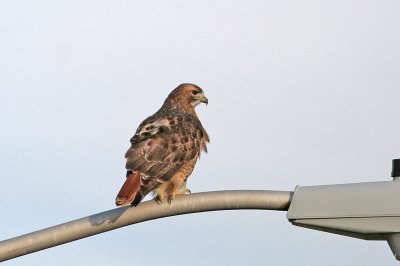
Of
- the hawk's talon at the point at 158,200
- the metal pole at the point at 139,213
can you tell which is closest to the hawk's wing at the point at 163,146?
the hawk's talon at the point at 158,200

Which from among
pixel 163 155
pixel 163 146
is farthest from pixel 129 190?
pixel 163 146

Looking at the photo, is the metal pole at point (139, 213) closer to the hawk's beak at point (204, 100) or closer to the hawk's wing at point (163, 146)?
the hawk's wing at point (163, 146)

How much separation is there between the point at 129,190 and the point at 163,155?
123cm

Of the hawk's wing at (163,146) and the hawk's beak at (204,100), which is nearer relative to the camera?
the hawk's wing at (163,146)

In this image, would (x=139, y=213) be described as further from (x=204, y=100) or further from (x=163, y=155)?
(x=204, y=100)

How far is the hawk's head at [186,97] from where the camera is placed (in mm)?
10922

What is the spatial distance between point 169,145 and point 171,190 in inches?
25.8

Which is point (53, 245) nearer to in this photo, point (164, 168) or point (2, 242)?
point (2, 242)

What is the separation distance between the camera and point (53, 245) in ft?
20.7

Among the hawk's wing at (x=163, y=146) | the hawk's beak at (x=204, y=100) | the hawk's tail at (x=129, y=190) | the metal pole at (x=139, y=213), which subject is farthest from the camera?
the hawk's beak at (x=204, y=100)

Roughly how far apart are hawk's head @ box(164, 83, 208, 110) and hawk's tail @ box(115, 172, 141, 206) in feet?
9.72

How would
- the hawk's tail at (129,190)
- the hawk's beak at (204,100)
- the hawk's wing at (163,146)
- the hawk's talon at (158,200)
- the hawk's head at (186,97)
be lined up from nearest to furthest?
1. the hawk's tail at (129,190)
2. the hawk's talon at (158,200)
3. the hawk's wing at (163,146)
4. the hawk's head at (186,97)
5. the hawk's beak at (204,100)

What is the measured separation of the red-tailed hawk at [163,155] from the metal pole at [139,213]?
0.20 metres

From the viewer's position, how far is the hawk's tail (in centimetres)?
720
